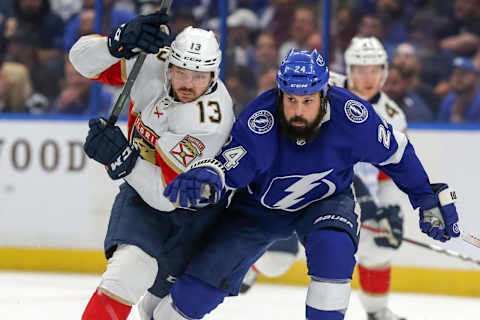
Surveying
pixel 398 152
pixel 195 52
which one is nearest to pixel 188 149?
pixel 195 52

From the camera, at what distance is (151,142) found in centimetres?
326

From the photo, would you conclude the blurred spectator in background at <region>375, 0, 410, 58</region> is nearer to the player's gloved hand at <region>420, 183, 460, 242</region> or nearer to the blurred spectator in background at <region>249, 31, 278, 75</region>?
the blurred spectator in background at <region>249, 31, 278, 75</region>

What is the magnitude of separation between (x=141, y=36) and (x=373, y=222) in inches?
71.6

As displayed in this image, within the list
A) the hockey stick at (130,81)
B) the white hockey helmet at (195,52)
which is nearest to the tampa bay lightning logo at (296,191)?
the white hockey helmet at (195,52)

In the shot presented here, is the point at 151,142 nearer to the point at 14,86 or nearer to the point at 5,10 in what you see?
the point at 14,86

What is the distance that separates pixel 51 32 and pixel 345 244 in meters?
3.41

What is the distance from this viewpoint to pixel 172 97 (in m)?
3.22

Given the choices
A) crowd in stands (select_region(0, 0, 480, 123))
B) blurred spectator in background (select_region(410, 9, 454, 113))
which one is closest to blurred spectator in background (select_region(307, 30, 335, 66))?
crowd in stands (select_region(0, 0, 480, 123))

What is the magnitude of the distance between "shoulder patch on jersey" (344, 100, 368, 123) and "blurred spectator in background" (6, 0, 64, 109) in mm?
3071

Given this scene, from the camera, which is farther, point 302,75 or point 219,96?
point 219,96

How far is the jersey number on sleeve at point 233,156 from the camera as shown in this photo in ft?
10.0

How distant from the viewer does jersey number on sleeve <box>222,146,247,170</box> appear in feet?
10.0

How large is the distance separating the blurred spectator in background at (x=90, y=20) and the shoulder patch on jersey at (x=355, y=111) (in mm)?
2813

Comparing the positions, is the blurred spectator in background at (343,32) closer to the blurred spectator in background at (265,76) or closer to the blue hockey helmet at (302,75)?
the blurred spectator in background at (265,76)
